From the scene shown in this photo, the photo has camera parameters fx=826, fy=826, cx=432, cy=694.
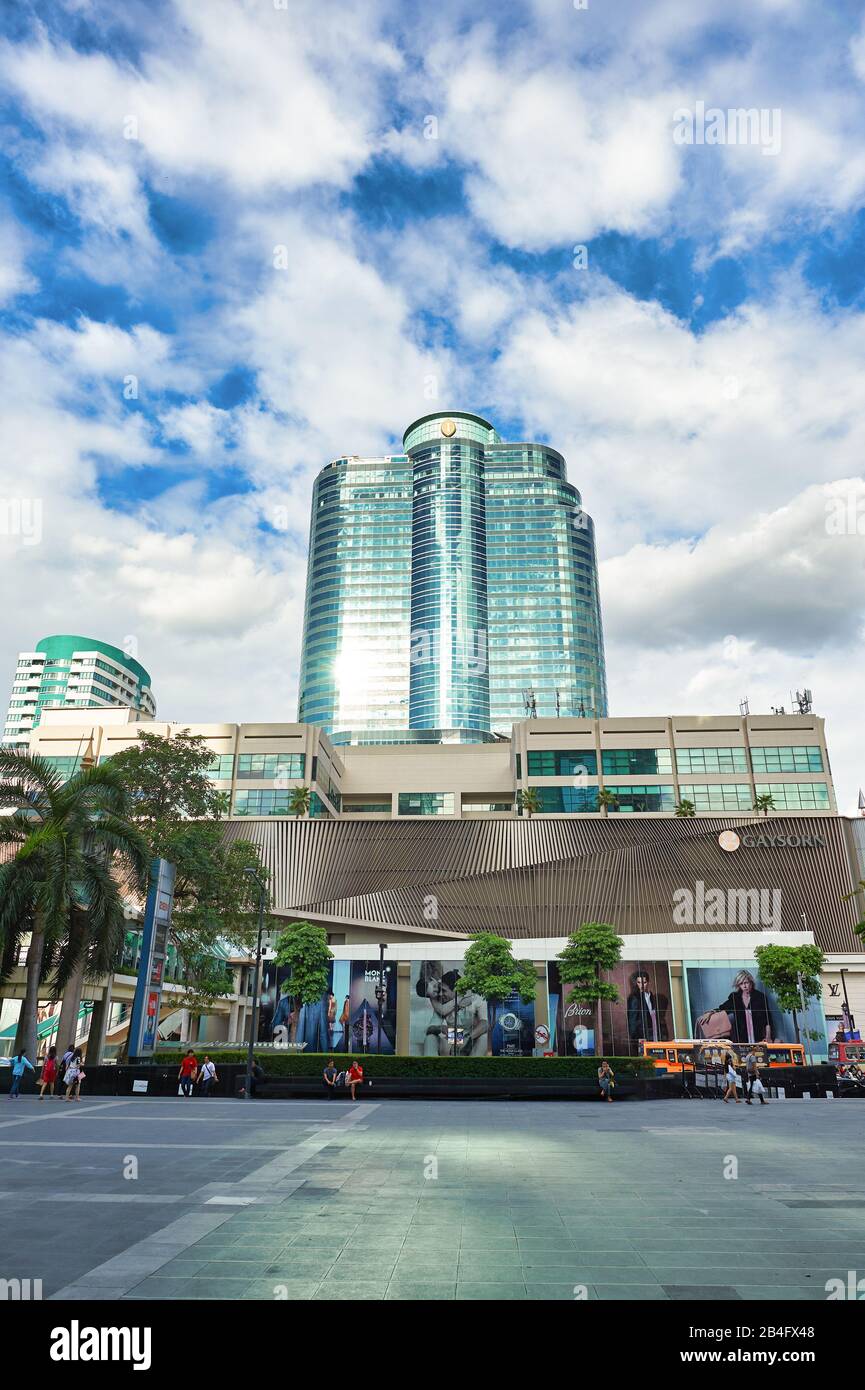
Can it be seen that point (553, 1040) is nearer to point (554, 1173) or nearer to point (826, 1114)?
point (826, 1114)

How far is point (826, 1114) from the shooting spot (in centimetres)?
2598

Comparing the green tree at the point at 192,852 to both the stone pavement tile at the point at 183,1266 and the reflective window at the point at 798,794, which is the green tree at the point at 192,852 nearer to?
the stone pavement tile at the point at 183,1266

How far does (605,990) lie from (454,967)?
11.9m

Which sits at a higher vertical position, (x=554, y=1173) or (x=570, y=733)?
(x=570, y=733)

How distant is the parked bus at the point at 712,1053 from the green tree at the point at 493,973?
7.81 m

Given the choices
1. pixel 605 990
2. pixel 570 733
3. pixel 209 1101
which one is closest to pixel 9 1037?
pixel 209 1101

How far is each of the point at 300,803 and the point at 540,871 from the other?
3195cm

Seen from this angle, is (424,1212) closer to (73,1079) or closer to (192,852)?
(73,1079)

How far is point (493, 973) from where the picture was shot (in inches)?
1897

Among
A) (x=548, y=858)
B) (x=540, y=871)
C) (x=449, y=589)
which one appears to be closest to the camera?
(x=540, y=871)

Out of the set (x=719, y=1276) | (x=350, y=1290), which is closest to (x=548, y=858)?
(x=719, y=1276)

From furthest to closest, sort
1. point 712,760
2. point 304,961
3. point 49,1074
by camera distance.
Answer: point 712,760 < point 304,961 < point 49,1074

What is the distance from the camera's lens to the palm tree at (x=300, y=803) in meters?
88.6

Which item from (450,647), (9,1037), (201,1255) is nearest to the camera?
(201,1255)
